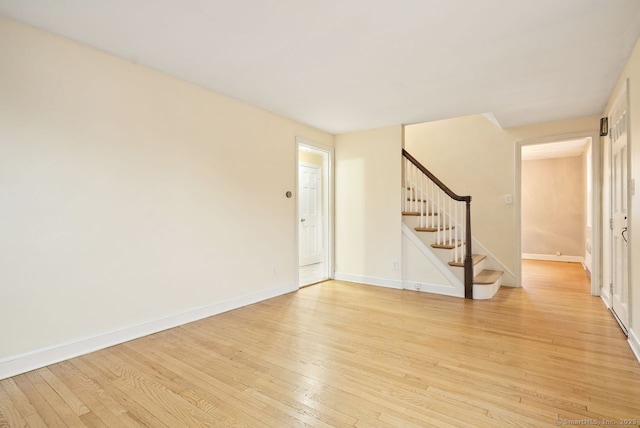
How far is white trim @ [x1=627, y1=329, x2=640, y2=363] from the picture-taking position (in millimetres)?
2311

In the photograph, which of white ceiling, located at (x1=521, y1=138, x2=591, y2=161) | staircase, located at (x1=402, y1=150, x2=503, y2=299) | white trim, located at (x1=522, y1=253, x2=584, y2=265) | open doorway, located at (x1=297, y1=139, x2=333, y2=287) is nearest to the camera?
staircase, located at (x1=402, y1=150, x2=503, y2=299)

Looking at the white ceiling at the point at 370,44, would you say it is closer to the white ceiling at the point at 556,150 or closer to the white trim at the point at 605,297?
the white trim at the point at 605,297

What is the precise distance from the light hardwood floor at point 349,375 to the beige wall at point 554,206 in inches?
167

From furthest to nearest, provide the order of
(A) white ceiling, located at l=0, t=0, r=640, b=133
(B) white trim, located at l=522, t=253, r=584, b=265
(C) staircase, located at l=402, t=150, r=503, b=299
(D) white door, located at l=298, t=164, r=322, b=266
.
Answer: (B) white trim, located at l=522, t=253, r=584, b=265 < (D) white door, located at l=298, t=164, r=322, b=266 < (C) staircase, located at l=402, t=150, r=503, b=299 < (A) white ceiling, located at l=0, t=0, r=640, b=133

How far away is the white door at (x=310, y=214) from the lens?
253 inches

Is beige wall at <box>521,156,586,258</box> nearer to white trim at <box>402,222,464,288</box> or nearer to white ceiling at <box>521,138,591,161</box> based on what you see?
white ceiling at <box>521,138,591,161</box>

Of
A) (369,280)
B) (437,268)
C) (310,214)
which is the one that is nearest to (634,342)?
(437,268)

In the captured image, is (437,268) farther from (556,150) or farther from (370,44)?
(556,150)

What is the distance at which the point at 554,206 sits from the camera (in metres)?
7.05

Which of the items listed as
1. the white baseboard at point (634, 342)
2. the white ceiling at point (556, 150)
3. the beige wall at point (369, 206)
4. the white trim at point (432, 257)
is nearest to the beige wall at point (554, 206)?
the white ceiling at point (556, 150)

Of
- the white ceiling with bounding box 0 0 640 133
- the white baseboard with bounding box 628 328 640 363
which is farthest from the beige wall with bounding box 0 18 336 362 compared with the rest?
the white baseboard with bounding box 628 328 640 363

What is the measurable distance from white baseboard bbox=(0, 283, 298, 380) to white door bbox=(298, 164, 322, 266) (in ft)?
9.23

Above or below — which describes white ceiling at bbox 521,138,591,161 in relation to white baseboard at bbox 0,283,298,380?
above

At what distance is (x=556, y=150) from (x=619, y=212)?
3.84m
